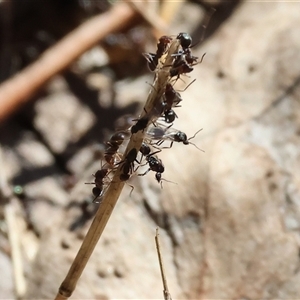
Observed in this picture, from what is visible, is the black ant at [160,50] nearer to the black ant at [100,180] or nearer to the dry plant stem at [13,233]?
the black ant at [100,180]

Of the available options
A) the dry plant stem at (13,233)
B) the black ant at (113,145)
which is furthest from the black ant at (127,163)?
the dry plant stem at (13,233)

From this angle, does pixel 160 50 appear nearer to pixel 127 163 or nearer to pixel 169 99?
pixel 169 99

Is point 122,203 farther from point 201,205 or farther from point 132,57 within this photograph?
point 132,57

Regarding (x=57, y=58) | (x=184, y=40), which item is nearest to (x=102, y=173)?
(x=184, y=40)

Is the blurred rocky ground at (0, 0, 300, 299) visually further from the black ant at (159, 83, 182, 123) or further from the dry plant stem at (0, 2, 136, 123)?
the black ant at (159, 83, 182, 123)

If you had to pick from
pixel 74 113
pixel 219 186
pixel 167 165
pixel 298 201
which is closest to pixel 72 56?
pixel 74 113
